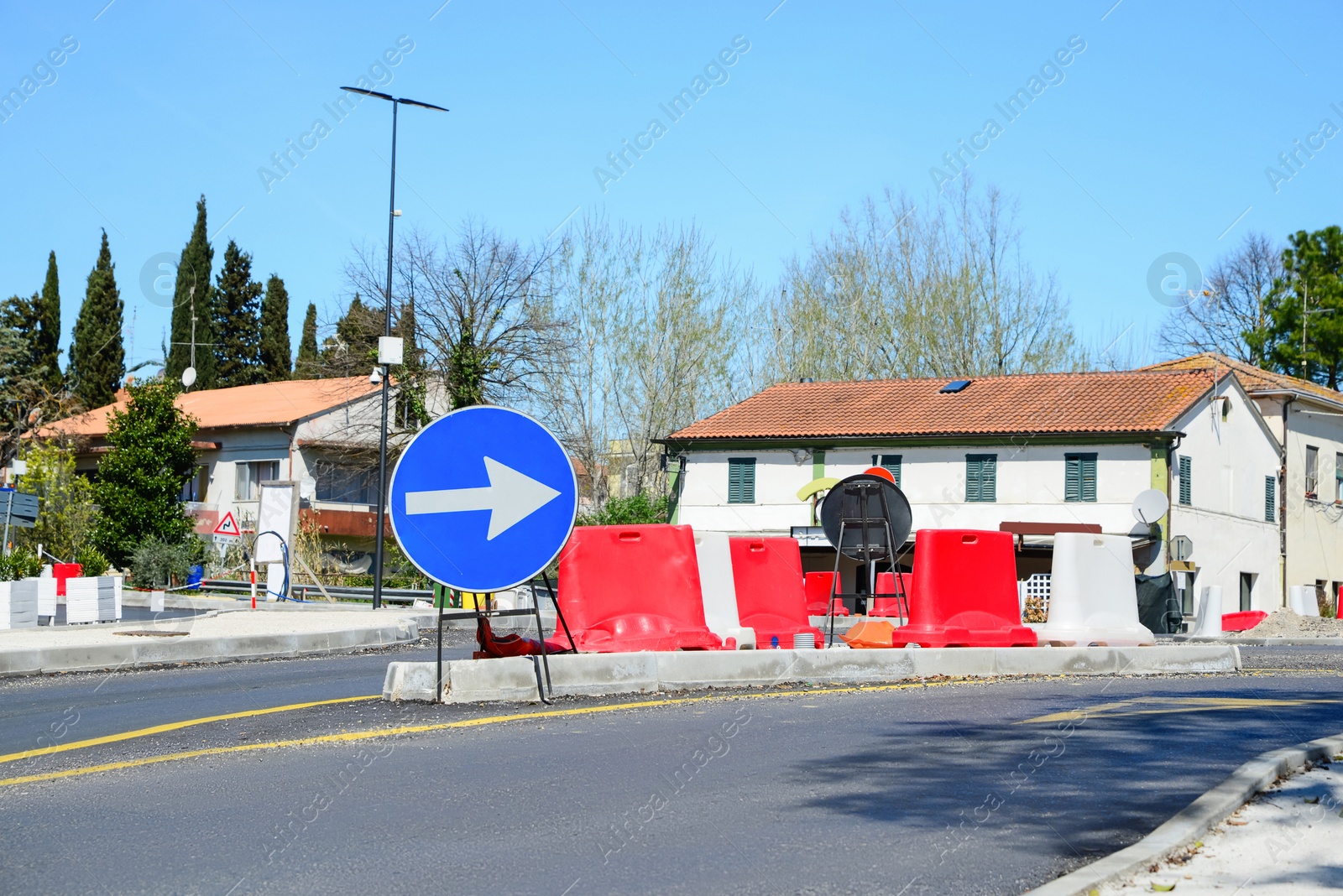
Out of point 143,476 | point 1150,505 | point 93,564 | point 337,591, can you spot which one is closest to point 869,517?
point 337,591

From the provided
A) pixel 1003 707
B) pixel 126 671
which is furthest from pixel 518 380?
pixel 1003 707

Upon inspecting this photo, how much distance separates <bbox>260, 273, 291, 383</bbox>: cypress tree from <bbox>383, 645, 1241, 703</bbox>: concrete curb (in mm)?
72228

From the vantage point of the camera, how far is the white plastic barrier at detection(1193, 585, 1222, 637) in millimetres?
26344

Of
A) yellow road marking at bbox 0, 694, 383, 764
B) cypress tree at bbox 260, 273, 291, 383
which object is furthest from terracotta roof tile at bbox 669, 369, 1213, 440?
cypress tree at bbox 260, 273, 291, 383

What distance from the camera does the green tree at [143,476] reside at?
1492 inches

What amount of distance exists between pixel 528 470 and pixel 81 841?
3.69 meters

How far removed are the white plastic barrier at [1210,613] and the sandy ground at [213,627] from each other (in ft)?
49.7

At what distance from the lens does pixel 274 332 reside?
80000 millimetres

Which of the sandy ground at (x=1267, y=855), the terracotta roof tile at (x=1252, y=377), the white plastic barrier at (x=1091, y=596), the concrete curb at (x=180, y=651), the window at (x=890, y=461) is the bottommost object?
the concrete curb at (x=180, y=651)

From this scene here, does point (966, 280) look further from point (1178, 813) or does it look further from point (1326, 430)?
point (1178, 813)

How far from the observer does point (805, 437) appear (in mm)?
45656

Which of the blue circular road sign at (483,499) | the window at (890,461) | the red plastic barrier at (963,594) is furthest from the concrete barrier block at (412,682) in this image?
the window at (890,461)

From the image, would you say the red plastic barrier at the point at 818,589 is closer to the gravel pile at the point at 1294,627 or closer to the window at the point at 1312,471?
the gravel pile at the point at 1294,627

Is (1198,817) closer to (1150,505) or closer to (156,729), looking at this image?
(156,729)
